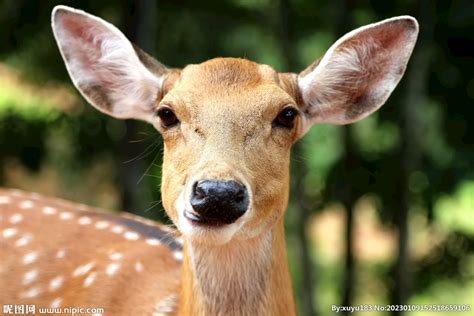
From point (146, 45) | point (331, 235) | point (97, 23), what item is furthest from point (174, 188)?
point (331, 235)

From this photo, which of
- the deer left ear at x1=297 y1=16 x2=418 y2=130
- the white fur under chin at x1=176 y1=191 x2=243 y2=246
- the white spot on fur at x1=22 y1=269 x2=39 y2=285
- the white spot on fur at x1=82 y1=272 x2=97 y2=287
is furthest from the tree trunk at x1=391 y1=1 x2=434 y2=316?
the white fur under chin at x1=176 y1=191 x2=243 y2=246

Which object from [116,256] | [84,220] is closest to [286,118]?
[116,256]

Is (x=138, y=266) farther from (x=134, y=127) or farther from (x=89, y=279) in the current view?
(x=134, y=127)

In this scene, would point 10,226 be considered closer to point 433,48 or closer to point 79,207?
point 79,207

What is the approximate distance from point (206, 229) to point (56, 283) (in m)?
1.48

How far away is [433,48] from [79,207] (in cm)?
261

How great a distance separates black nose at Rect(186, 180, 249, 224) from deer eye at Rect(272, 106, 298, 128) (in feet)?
1.40

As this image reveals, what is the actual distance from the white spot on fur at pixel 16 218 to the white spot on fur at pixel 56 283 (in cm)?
41

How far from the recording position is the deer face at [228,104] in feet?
10.4

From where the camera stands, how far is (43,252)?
4531 millimetres

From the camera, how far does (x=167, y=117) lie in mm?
3516

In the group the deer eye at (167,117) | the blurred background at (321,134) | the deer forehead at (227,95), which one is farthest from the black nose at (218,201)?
the blurred background at (321,134)

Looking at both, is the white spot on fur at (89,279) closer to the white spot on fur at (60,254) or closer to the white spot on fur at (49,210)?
the white spot on fur at (60,254)
